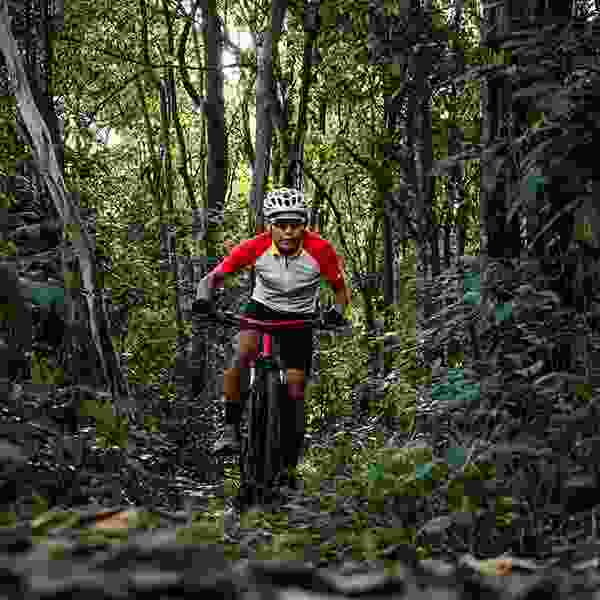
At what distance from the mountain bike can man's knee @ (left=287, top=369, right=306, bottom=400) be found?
0.05m

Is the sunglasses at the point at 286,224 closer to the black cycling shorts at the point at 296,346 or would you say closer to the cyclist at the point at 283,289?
the cyclist at the point at 283,289

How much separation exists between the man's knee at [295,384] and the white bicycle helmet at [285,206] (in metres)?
1.13

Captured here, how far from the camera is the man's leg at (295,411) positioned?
21.1 feet

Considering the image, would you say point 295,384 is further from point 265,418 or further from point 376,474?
point 376,474

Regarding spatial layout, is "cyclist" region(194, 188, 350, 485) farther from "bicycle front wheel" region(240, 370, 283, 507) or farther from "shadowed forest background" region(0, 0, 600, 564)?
"shadowed forest background" region(0, 0, 600, 564)

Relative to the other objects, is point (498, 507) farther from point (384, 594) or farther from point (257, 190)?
point (257, 190)

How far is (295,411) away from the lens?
6477 mm

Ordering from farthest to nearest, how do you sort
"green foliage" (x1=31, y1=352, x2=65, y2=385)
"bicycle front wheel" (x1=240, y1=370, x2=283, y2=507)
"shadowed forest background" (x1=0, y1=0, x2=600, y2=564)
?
1. "bicycle front wheel" (x1=240, y1=370, x2=283, y2=507)
2. "green foliage" (x1=31, y1=352, x2=65, y2=385)
3. "shadowed forest background" (x1=0, y1=0, x2=600, y2=564)

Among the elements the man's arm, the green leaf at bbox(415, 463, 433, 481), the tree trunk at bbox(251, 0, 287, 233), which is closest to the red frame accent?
the man's arm

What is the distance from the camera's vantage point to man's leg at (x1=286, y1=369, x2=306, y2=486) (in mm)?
6434

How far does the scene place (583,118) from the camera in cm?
356

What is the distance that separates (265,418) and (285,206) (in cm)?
153

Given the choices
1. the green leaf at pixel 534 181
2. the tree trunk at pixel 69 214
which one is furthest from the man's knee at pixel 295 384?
the green leaf at pixel 534 181

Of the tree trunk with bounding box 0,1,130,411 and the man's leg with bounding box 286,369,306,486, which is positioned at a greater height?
the tree trunk with bounding box 0,1,130,411
